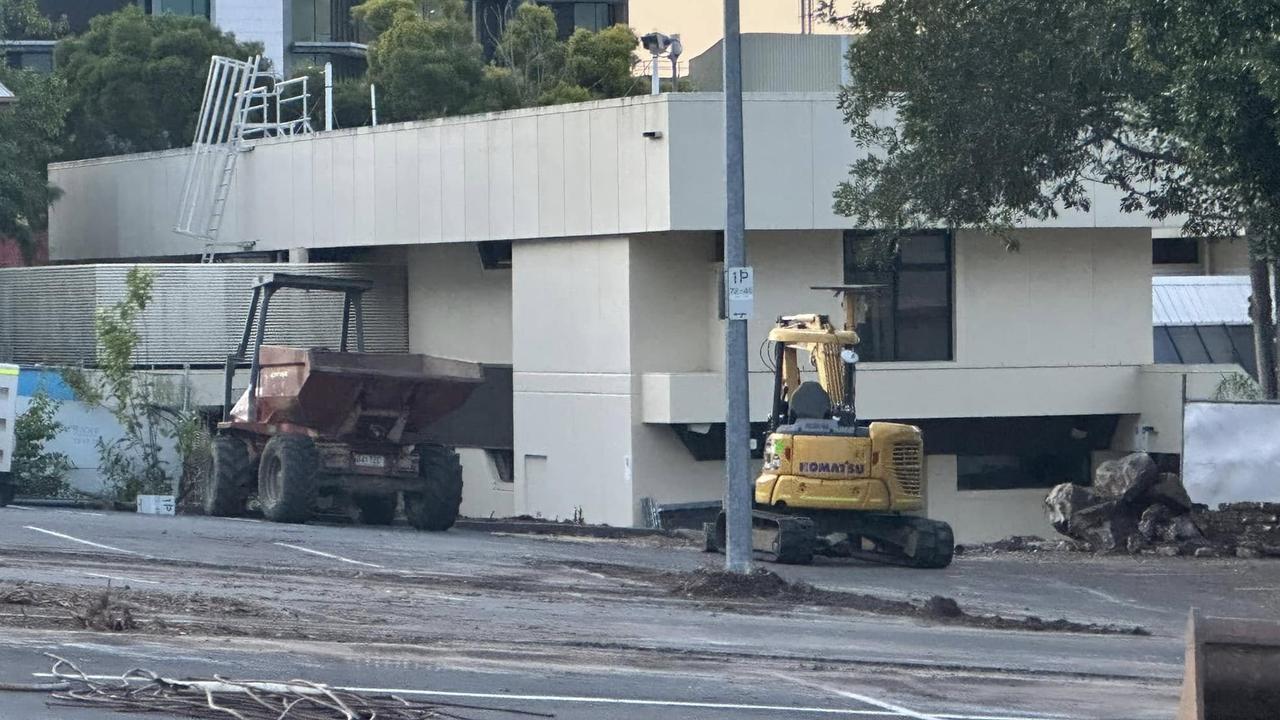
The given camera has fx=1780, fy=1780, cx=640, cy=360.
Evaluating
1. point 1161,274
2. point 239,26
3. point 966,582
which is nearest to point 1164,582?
point 966,582

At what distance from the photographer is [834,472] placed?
20484 millimetres

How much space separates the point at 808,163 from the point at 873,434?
1068cm

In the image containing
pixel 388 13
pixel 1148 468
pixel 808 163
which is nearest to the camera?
pixel 1148 468

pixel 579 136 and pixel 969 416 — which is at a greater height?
pixel 579 136

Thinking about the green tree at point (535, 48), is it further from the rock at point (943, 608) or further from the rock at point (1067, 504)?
the rock at point (943, 608)

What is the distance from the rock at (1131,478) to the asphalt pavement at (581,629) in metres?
1.57

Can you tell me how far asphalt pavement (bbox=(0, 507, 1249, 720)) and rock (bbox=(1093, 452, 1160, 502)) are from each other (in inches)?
61.6

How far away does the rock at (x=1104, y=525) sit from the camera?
23828mm

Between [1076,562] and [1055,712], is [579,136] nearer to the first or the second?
[1076,562]

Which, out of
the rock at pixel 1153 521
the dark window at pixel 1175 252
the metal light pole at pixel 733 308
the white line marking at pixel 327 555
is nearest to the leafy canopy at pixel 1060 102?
the metal light pole at pixel 733 308

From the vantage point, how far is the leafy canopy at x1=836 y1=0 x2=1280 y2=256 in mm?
16391

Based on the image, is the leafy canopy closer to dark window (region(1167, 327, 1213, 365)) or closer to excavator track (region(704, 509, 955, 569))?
excavator track (region(704, 509, 955, 569))

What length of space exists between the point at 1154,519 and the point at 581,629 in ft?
40.1

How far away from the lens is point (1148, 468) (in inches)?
942
